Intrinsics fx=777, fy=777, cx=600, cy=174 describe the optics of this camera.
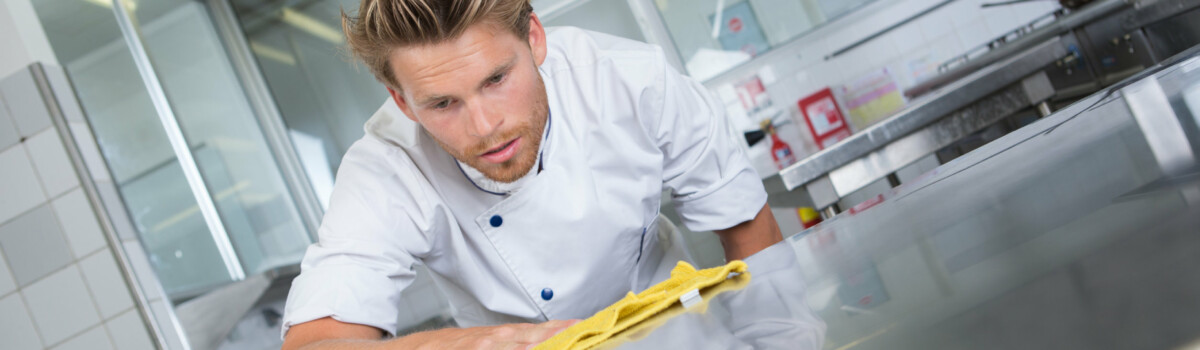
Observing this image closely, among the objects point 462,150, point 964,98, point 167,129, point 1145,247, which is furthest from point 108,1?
point 1145,247

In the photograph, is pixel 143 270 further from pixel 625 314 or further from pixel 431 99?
pixel 625 314

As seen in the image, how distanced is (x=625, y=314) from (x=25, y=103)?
2062 millimetres

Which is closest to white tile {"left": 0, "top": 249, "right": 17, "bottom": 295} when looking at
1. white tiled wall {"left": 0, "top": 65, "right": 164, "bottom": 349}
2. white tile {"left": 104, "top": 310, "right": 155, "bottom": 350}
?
white tiled wall {"left": 0, "top": 65, "right": 164, "bottom": 349}

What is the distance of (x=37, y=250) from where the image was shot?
1997 mm

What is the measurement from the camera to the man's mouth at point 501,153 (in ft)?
3.45

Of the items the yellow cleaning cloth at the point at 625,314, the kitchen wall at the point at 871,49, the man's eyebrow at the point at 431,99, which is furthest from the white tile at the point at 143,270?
the kitchen wall at the point at 871,49

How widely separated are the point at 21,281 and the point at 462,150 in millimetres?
1626

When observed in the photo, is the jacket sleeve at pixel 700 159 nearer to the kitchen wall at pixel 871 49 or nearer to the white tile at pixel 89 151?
the white tile at pixel 89 151

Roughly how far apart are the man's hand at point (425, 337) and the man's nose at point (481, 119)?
0.28 metres

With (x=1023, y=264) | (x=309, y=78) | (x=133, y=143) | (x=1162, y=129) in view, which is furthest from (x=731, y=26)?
(x=1023, y=264)

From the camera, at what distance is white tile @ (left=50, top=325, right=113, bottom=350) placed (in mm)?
1959

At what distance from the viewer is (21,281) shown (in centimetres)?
199

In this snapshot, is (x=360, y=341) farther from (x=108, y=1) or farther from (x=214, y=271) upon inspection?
(x=108, y=1)

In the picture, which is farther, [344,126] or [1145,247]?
[344,126]
